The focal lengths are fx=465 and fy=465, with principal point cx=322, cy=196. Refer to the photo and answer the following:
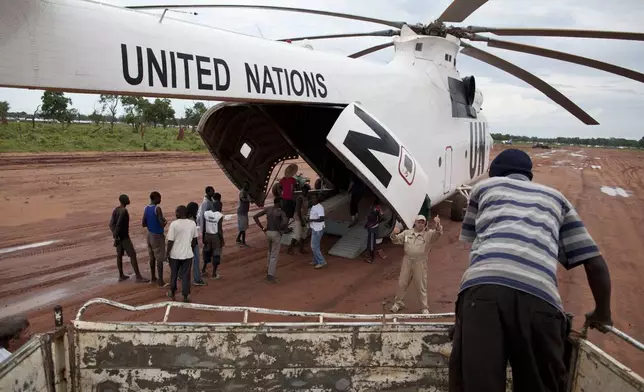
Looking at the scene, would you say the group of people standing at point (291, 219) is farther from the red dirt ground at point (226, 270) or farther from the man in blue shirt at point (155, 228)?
the man in blue shirt at point (155, 228)

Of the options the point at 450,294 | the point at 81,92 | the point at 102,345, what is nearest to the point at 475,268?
the point at 102,345

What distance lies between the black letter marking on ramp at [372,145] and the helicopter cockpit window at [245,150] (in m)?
4.17

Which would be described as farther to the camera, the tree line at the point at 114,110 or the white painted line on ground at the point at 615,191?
the tree line at the point at 114,110

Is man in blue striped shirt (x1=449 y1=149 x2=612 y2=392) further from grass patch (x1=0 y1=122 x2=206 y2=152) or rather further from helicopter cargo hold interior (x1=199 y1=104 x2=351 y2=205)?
grass patch (x1=0 y1=122 x2=206 y2=152)

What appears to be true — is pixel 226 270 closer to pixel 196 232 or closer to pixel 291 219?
pixel 196 232

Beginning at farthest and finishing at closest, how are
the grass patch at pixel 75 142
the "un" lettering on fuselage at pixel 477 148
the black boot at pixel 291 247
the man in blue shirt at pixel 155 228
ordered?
the grass patch at pixel 75 142 < the "un" lettering on fuselage at pixel 477 148 < the black boot at pixel 291 247 < the man in blue shirt at pixel 155 228

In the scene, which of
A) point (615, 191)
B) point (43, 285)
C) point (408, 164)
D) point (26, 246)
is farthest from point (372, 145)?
point (615, 191)

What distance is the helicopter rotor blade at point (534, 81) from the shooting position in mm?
10328

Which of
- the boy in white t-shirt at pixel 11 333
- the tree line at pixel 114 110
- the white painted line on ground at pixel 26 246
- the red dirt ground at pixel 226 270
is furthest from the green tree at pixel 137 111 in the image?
the boy in white t-shirt at pixel 11 333

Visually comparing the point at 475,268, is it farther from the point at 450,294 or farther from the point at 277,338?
the point at 450,294

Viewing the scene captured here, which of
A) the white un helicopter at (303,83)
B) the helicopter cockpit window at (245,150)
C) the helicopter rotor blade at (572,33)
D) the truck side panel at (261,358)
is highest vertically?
Answer: the helicopter rotor blade at (572,33)

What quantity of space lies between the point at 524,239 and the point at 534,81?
379 inches

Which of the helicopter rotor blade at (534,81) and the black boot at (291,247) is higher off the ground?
the helicopter rotor blade at (534,81)

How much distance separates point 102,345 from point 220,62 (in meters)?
3.63
